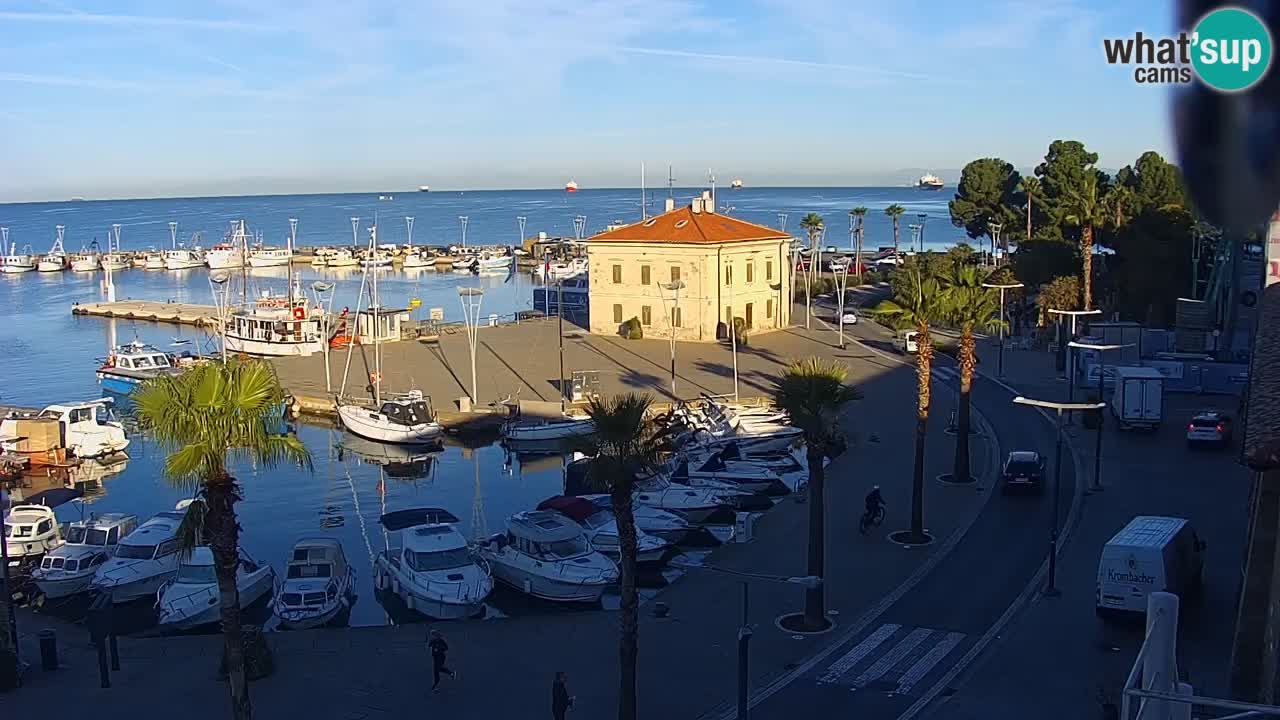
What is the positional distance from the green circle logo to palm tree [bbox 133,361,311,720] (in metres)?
12.8

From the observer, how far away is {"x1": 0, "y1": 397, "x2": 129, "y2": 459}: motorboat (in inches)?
1614

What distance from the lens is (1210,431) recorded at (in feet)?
106

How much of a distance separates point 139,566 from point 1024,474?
68.2 ft

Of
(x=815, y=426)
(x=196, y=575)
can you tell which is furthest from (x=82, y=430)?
(x=815, y=426)

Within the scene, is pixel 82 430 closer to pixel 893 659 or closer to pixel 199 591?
pixel 199 591

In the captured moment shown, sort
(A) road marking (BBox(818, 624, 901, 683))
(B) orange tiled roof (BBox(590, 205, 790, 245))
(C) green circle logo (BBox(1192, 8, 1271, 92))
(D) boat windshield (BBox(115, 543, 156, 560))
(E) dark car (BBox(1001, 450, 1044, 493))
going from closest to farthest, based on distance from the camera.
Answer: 1. (C) green circle logo (BBox(1192, 8, 1271, 92))
2. (A) road marking (BBox(818, 624, 901, 683))
3. (D) boat windshield (BBox(115, 543, 156, 560))
4. (E) dark car (BBox(1001, 450, 1044, 493))
5. (B) orange tiled roof (BBox(590, 205, 790, 245))

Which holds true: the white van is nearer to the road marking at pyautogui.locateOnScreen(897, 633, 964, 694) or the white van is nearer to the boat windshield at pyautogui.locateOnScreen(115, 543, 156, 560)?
the road marking at pyautogui.locateOnScreen(897, 633, 964, 694)

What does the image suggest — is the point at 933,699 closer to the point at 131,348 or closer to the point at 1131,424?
the point at 1131,424

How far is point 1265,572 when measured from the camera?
12.0 m

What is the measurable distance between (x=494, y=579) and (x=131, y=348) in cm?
4027

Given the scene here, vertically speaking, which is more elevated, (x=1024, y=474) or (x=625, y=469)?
(x=625, y=469)

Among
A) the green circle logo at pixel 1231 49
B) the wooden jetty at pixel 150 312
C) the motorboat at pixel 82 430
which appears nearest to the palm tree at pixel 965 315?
the green circle logo at pixel 1231 49

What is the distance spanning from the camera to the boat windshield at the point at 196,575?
79.2ft

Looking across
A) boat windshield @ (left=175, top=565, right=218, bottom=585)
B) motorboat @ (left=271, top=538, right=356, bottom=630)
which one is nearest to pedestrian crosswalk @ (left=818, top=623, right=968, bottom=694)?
motorboat @ (left=271, top=538, right=356, bottom=630)
